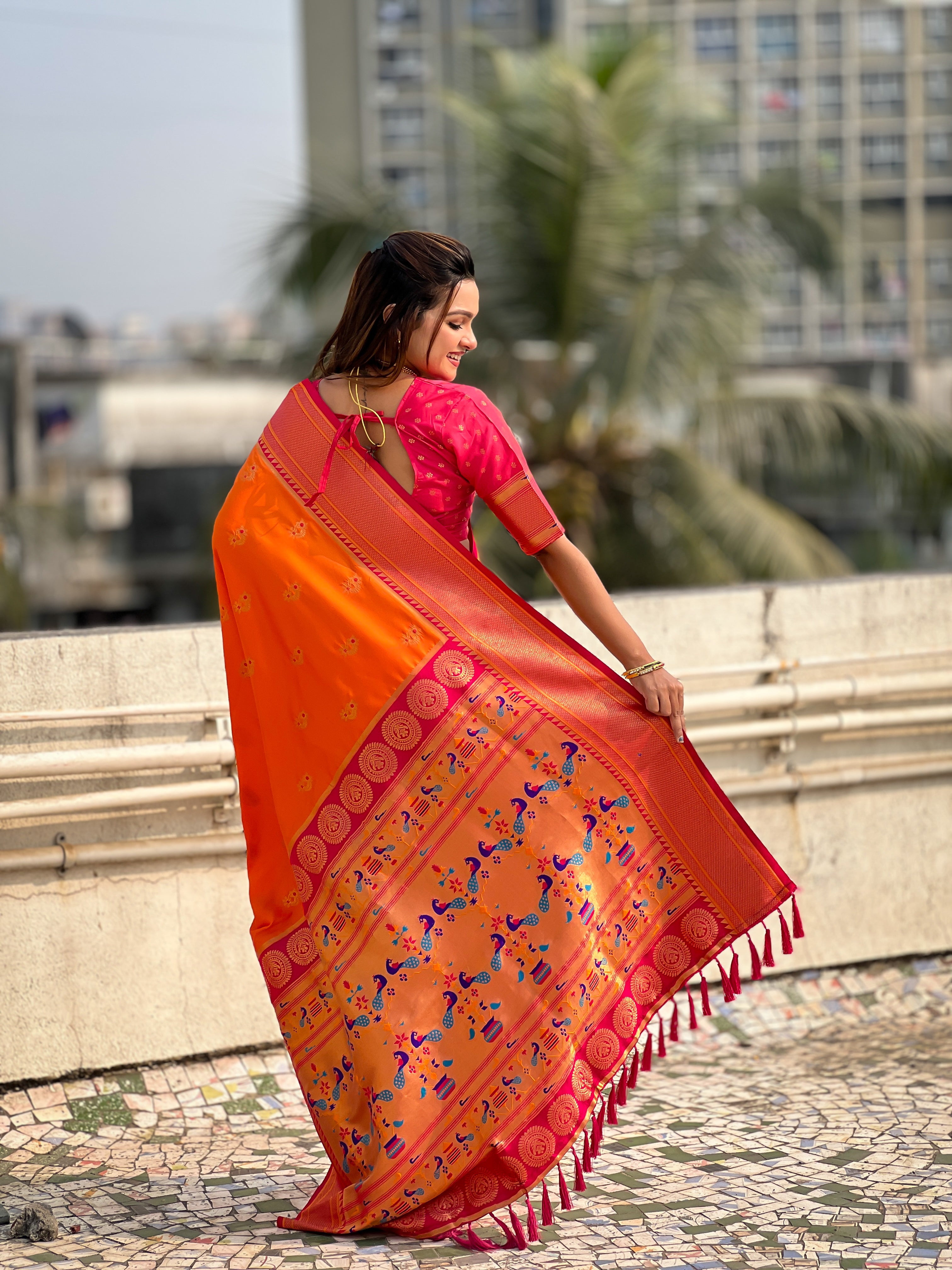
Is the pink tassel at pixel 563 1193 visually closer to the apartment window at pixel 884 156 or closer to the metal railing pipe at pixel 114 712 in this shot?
the metal railing pipe at pixel 114 712

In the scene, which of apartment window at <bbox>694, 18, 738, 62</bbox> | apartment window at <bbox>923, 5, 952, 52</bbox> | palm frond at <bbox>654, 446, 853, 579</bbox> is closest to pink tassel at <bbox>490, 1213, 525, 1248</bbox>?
palm frond at <bbox>654, 446, 853, 579</bbox>

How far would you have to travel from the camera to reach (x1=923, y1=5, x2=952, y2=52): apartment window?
3081 inches

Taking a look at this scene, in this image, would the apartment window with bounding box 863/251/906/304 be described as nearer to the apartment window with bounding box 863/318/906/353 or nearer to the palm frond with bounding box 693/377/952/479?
the apartment window with bounding box 863/318/906/353

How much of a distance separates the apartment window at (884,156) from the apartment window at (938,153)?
46.7 inches

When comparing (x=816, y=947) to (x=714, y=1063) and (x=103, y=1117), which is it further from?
(x=103, y=1117)

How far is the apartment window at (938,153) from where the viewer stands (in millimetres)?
77312

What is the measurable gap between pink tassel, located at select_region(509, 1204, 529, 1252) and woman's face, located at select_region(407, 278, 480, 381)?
137 cm

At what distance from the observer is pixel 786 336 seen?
254ft

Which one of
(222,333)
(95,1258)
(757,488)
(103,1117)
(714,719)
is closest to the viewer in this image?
(95,1258)

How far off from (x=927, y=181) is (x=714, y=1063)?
80.3 meters

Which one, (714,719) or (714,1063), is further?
(714,719)

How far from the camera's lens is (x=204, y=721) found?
3322mm

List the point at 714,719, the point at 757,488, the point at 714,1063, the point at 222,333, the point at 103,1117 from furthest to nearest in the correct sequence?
the point at 222,333
the point at 757,488
the point at 714,719
the point at 714,1063
the point at 103,1117

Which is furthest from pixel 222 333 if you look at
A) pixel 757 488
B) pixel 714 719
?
pixel 714 719
